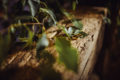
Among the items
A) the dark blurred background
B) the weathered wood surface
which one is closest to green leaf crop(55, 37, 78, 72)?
the weathered wood surface

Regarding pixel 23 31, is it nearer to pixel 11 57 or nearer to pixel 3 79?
pixel 11 57

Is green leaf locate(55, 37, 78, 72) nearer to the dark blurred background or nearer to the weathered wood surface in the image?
the weathered wood surface

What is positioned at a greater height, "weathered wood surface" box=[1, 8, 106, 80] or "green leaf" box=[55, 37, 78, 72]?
"green leaf" box=[55, 37, 78, 72]

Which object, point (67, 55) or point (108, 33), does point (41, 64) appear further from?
point (108, 33)

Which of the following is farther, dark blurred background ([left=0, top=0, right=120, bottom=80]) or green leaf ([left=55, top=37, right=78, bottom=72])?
dark blurred background ([left=0, top=0, right=120, bottom=80])

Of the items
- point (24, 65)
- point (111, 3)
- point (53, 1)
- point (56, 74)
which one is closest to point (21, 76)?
point (24, 65)

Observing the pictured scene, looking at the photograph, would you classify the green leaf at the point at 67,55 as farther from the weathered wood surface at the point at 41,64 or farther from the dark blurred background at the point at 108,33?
the dark blurred background at the point at 108,33

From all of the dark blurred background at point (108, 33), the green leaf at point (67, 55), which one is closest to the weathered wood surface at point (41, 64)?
the green leaf at point (67, 55)

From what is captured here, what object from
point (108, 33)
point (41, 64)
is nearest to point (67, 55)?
point (41, 64)
